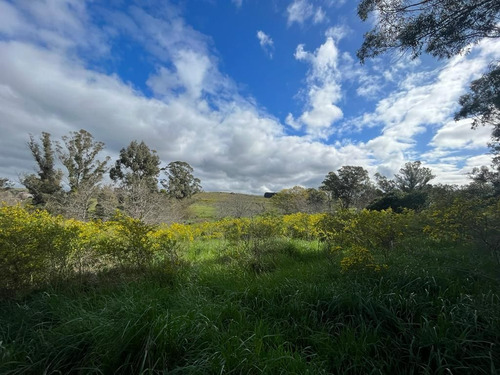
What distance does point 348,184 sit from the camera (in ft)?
94.9

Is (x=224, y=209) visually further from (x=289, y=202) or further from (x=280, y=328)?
(x=280, y=328)

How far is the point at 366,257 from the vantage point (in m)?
3.35

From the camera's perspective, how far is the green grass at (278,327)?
5.71 feet

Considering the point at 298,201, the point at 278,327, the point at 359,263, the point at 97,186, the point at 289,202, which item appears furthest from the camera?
the point at 289,202

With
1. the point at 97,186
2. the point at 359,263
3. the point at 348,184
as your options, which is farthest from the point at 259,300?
the point at 348,184

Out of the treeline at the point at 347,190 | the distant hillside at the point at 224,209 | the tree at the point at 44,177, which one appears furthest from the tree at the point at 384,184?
the tree at the point at 44,177

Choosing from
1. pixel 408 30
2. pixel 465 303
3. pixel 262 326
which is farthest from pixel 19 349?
pixel 408 30

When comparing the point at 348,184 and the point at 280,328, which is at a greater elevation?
the point at 348,184

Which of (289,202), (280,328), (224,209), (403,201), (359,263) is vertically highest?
(289,202)

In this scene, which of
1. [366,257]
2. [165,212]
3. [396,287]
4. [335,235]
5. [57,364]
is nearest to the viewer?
[57,364]

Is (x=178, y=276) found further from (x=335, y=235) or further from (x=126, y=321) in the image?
(x=335, y=235)

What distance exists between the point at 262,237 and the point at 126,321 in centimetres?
485

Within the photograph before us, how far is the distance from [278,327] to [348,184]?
29.4m

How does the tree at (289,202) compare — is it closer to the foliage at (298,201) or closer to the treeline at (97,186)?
the foliage at (298,201)
